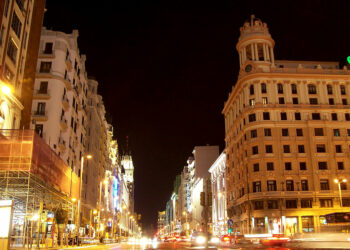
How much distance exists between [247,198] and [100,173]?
39.0m

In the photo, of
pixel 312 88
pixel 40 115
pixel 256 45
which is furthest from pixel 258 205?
pixel 40 115

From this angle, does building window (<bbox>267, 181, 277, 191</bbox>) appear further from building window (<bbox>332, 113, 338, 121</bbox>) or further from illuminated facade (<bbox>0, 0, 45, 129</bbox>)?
illuminated facade (<bbox>0, 0, 45, 129</bbox>)

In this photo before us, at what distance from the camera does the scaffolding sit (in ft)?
96.2

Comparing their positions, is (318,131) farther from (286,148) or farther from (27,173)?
(27,173)

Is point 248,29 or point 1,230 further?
point 248,29

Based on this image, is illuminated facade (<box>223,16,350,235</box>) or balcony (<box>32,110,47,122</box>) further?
illuminated facade (<box>223,16,350,235</box>)

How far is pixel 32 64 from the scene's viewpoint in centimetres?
4259

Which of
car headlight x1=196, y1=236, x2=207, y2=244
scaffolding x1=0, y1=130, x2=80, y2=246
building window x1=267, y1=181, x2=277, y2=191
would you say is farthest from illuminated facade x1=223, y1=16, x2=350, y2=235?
scaffolding x1=0, y1=130, x2=80, y2=246

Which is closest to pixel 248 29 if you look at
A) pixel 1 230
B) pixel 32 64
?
pixel 32 64

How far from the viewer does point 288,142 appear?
74688 millimetres

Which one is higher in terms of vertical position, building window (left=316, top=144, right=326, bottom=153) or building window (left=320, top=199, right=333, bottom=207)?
building window (left=316, top=144, right=326, bottom=153)

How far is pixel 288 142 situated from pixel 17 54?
177 feet

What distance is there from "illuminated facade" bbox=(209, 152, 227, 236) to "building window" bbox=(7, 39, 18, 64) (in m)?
67.4

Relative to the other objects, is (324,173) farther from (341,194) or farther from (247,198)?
(247,198)
